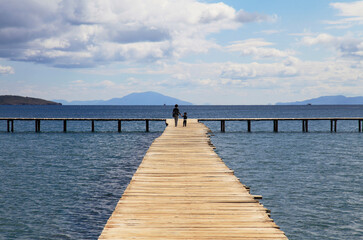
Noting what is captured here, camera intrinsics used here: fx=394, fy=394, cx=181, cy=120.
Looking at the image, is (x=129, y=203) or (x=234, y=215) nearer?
(x=234, y=215)

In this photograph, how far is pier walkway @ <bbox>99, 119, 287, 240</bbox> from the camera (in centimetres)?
614

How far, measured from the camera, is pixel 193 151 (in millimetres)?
16953

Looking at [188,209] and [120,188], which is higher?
[188,209]

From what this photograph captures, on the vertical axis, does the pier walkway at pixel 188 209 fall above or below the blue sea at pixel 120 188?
above

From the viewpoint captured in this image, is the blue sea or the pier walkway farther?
the blue sea

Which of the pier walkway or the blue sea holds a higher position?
the pier walkway

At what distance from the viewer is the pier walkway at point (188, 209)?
6.14 meters

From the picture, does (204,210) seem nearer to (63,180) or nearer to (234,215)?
(234,215)

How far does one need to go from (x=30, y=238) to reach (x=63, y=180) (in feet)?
25.9

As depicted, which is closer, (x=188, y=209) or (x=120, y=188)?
(x=188, y=209)

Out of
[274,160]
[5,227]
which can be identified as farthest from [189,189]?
[274,160]

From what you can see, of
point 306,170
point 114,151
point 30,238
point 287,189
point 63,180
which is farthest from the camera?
point 114,151

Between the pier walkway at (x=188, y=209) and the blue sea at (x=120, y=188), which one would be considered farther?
the blue sea at (x=120, y=188)

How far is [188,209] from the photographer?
756 cm
